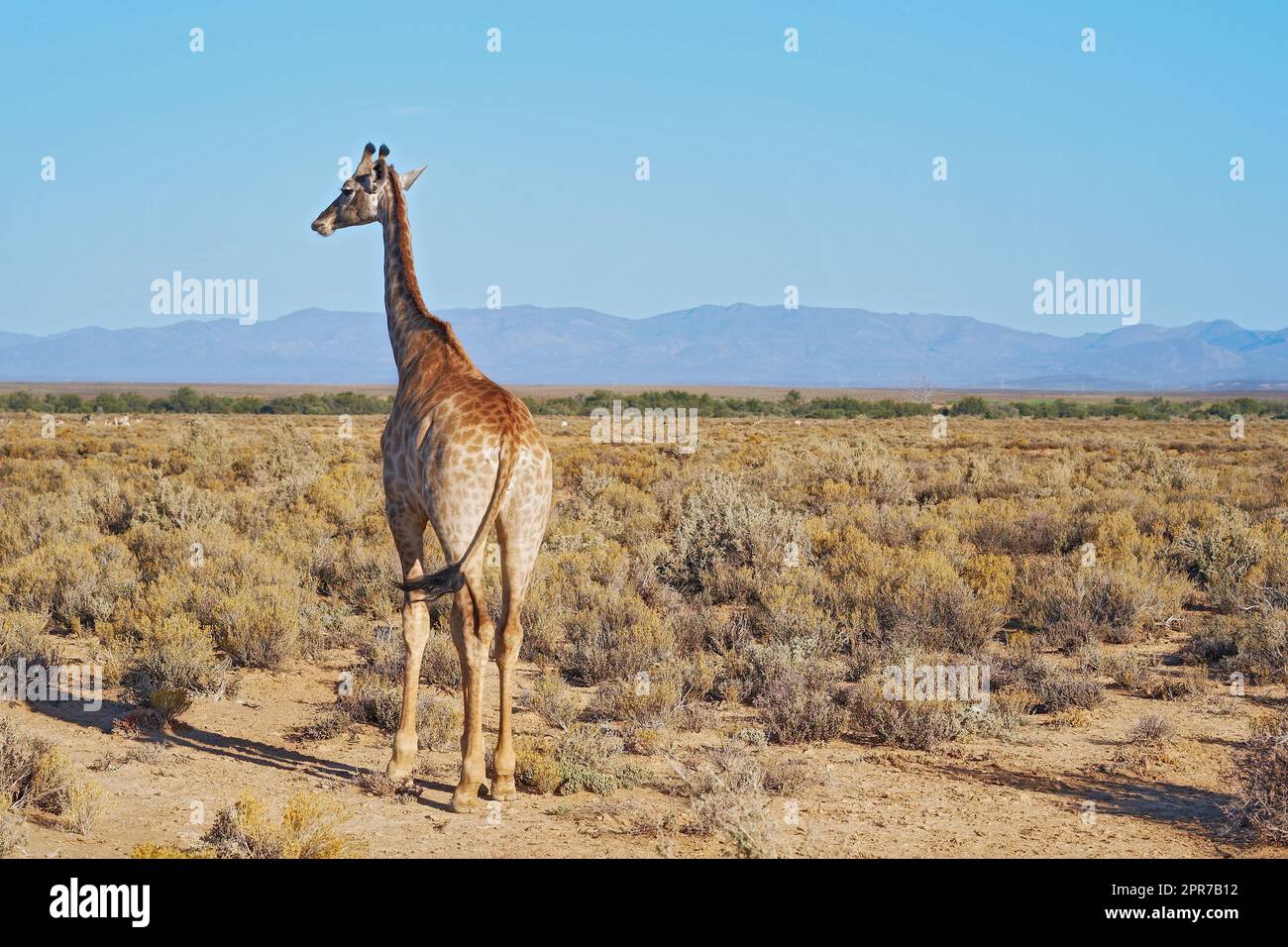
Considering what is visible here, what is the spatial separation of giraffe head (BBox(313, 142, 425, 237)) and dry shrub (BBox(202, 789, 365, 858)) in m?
4.36

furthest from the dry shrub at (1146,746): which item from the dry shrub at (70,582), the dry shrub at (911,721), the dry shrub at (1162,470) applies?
the dry shrub at (1162,470)

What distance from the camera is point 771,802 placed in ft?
20.6

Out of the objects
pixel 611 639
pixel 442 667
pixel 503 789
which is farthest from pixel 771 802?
pixel 442 667

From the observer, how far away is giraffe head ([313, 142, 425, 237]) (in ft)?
26.0

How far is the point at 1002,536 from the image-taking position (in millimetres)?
14219

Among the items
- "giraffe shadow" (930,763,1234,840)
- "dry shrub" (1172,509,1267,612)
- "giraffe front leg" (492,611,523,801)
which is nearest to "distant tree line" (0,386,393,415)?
"dry shrub" (1172,509,1267,612)

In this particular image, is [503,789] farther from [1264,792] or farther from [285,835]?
[1264,792]

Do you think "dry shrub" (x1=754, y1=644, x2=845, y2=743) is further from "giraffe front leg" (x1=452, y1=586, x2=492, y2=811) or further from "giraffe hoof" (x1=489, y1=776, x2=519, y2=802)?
"giraffe front leg" (x1=452, y1=586, x2=492, y2=811)

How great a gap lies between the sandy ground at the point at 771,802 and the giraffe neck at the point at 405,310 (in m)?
2.64

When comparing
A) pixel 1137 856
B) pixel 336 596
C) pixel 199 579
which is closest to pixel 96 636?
pixel 199 579

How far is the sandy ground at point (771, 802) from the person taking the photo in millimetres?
5691

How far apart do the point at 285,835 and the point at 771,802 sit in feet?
8.78
